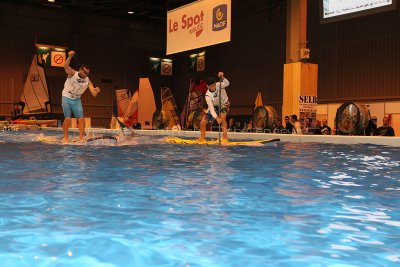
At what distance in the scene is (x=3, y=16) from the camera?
26.7 metres

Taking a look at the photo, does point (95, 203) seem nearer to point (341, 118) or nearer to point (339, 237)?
point (339, 237)

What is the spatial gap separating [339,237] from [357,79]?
778 inches

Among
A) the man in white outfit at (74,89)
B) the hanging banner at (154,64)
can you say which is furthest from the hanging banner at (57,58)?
the man in white outfit at (74,89)

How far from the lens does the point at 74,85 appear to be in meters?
8.88

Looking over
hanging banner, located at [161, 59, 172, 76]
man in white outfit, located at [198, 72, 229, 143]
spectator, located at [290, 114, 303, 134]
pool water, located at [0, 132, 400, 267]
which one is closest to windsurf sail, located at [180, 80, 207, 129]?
spectator, located at [290, 114, 303, 134]

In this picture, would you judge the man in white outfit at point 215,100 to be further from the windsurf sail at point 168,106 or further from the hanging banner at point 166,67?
the hanging banner at point 166,67

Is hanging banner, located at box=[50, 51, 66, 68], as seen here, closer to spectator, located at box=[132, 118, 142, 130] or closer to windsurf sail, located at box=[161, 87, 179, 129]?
windsurf sail, located at box=[161, 87, 179, 129]

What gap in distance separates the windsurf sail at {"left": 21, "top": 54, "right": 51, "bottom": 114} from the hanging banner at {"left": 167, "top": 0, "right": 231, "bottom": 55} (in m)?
7.80

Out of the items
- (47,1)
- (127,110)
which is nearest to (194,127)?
(127,110)

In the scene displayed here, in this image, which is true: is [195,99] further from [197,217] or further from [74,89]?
[197,217]

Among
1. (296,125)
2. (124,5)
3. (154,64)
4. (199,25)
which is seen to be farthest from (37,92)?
(296,125)

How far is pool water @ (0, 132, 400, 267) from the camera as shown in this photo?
179 centimetres

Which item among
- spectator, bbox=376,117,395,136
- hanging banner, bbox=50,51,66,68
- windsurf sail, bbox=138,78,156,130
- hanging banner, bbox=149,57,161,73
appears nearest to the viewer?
spectator, bbox=376,117,395,136

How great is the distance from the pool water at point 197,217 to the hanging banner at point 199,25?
30.9 ft
